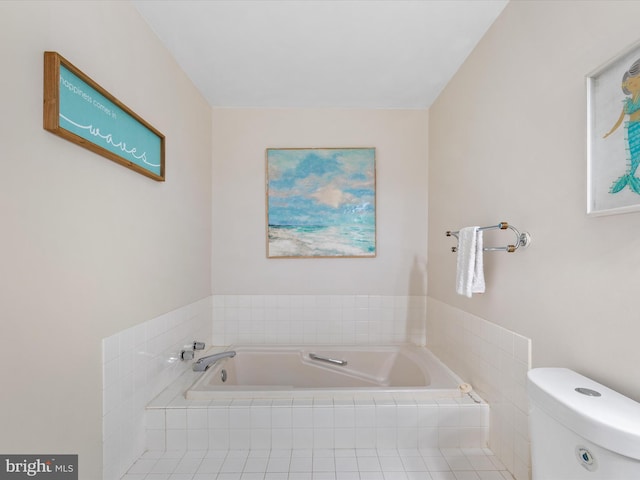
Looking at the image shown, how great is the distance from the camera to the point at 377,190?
8.30 feet

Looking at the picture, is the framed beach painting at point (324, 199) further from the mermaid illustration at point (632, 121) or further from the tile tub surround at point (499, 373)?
the mermaid illustration at point (632, 121)

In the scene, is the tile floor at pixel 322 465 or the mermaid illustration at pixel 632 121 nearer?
the mermaid illustration at pixel 632 121

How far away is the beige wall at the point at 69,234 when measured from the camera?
2.86 ft

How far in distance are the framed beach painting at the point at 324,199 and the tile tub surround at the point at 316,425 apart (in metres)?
1.20

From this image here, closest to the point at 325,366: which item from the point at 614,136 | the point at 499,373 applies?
the point at 499,373

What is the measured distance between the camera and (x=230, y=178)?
2547 millimetres

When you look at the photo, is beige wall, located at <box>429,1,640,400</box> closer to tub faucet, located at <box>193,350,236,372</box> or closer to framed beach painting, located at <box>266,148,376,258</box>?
framed beach painting, located at <box>266,148,376,258</box>

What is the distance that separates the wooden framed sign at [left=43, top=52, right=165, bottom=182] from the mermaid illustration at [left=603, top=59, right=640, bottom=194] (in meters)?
1.68

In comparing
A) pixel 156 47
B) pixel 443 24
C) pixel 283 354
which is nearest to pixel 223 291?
pixel 283 354

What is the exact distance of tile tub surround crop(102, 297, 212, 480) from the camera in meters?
1.28

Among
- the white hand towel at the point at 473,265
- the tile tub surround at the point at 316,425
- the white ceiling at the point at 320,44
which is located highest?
the white ceiling at the point at 320,44

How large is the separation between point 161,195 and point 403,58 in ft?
5.41

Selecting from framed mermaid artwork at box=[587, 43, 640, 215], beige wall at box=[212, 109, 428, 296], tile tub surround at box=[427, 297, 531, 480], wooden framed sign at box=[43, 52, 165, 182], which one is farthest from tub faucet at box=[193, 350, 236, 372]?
framed mermaid artwork at box=[587, 43, 640, 215]

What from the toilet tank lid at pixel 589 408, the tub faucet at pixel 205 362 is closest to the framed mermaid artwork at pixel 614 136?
the toilet tank lid at pixel 589 408
